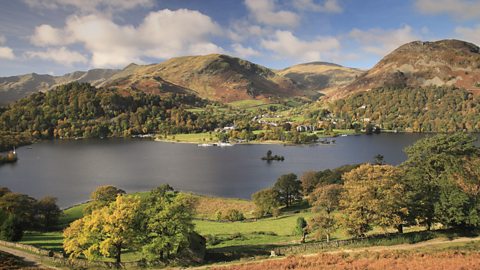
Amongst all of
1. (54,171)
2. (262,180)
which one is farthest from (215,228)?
(54,171)

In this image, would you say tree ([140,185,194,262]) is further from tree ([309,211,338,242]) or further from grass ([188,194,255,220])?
grass ([188,194,255,220])

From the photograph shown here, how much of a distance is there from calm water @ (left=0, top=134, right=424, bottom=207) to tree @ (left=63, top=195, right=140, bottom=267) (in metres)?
59.8

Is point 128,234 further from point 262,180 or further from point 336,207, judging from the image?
point 262,180

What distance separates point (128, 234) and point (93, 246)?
3.29 meters

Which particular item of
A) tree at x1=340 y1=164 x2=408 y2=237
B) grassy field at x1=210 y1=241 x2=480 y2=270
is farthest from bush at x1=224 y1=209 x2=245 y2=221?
grassy field at x1=210 y1=241 x2=480 y2=270

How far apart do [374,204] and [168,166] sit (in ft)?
361

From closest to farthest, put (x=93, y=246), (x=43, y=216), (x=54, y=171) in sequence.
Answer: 1. (x=93, y=246)
2. (x=43, y=216)
3. (x=54, y=171)

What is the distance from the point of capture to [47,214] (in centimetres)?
6769

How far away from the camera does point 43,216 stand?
68062mm

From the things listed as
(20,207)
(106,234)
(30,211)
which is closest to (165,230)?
(106,234)

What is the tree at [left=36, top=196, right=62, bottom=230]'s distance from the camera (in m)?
66.7

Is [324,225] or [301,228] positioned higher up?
[324,225]

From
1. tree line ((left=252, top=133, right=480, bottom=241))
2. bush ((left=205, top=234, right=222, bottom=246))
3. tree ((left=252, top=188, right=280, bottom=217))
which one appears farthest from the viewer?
tree ((left=252, top=188, right=280, bottom=217))

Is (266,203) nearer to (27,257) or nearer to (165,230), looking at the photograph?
(165,230)
